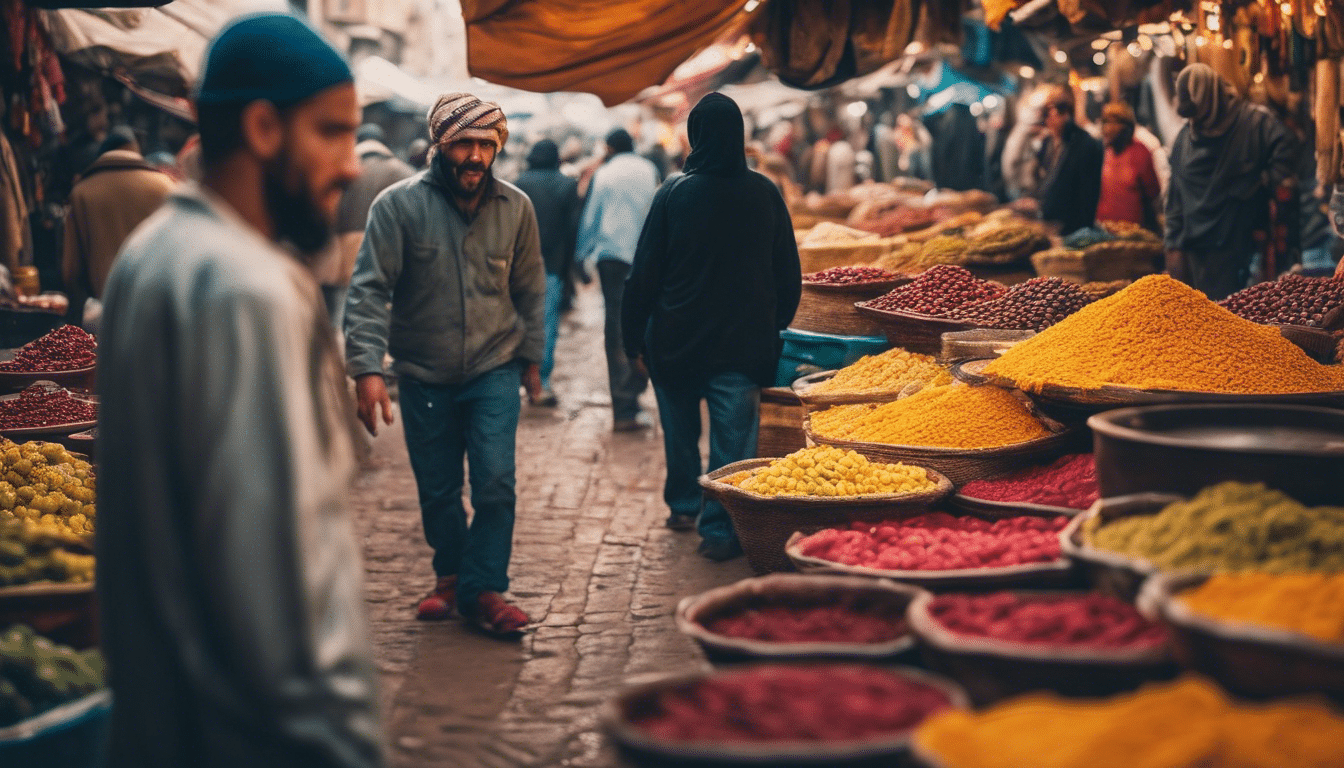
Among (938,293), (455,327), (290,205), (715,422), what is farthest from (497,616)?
(290,205)

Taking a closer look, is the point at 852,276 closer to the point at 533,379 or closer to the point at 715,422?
the point at 715,422

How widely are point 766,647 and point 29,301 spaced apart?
24.4 ft

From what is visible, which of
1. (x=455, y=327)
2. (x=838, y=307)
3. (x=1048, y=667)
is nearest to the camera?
(x=1048, y=667)

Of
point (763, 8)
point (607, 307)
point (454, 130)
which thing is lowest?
point (607, 307)

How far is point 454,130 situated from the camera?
5379 mm

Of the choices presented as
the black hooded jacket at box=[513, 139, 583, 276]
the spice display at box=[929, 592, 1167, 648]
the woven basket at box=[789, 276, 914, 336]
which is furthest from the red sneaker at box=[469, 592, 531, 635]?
the black hooded jacket at box=[513, 139, 583, 276]

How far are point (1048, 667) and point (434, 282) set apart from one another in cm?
351

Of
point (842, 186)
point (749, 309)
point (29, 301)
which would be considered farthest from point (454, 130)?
point (842, 186)

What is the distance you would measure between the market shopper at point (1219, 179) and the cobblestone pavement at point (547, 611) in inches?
158

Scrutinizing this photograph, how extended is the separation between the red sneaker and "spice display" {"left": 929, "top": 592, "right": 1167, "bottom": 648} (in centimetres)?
263

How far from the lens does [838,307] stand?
786 cm

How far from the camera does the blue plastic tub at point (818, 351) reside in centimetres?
773

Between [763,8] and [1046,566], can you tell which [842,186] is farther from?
[1046,566]

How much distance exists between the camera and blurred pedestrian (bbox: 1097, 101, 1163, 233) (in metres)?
11.4
